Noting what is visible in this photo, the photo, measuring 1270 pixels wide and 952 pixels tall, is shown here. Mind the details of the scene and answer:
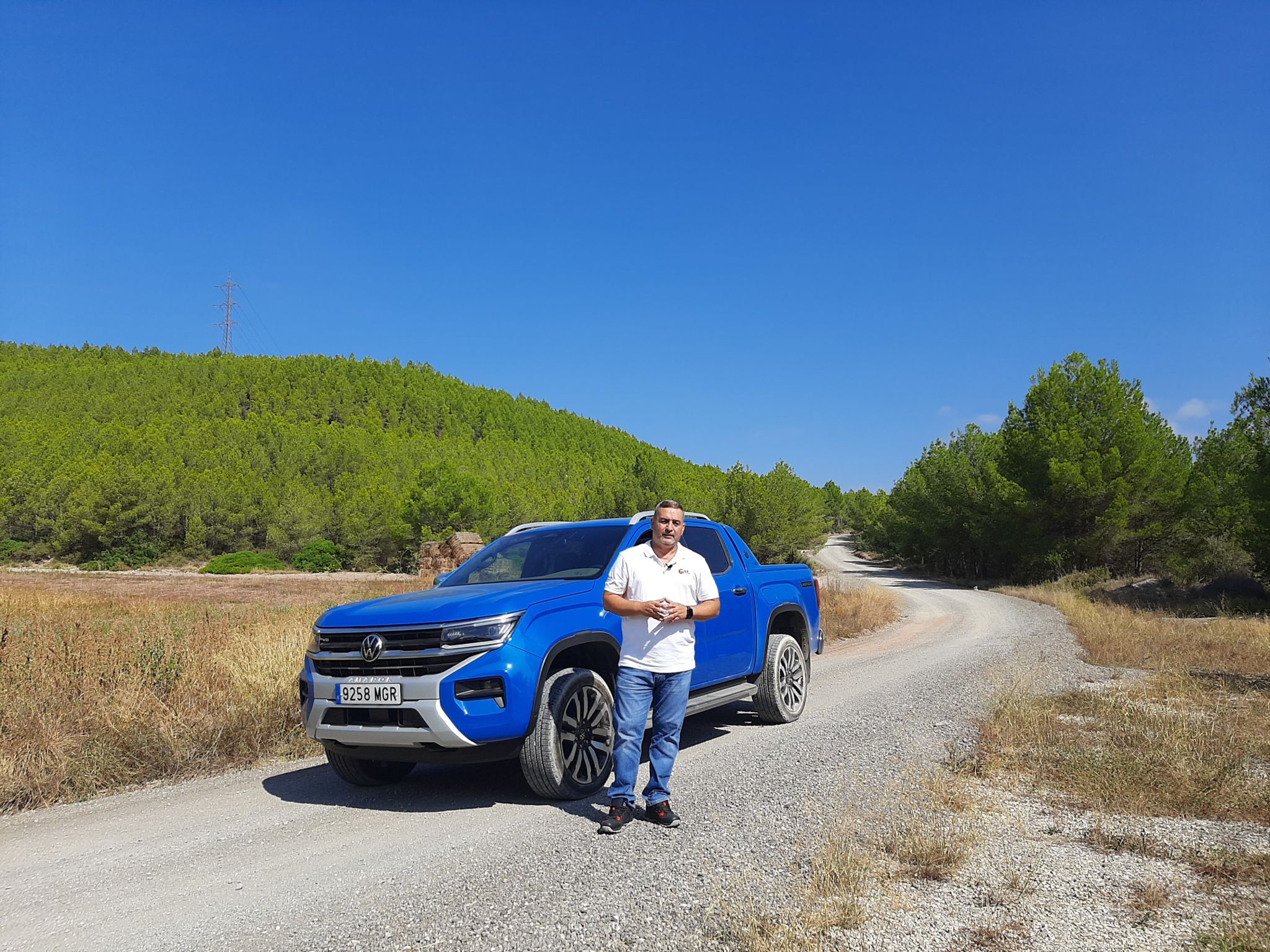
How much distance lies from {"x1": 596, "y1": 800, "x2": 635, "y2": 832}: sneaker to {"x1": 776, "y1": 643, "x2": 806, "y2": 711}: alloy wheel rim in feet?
11.0

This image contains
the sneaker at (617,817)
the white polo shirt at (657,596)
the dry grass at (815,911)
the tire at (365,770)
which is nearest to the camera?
the dry grass at (815,911)

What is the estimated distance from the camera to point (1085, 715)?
26.9 ft

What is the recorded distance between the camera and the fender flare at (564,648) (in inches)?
208

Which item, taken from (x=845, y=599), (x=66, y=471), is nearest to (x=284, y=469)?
(x=66, y=471)

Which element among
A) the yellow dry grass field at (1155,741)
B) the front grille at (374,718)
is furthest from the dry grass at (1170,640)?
the front grille at (374,718)

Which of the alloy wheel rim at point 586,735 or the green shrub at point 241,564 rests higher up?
the alloy wheel rim at point 586,735

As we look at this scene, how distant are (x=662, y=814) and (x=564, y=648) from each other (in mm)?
1239

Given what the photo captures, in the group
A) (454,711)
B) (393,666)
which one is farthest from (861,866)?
(393,666)

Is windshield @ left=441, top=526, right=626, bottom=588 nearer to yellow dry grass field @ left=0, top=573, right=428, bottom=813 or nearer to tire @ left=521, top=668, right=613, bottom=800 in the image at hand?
tire @ left=521, top=668, right=613, bottom=800

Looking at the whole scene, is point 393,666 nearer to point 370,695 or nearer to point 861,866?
point 370,695

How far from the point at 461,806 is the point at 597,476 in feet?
405

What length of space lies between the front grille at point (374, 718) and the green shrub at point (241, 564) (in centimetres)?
6060

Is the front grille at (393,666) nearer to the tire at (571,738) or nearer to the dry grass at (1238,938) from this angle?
the tire at (571,738)

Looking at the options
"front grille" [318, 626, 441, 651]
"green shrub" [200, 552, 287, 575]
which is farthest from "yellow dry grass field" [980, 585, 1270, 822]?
"green shrub" [200, 552, 287, 575]
